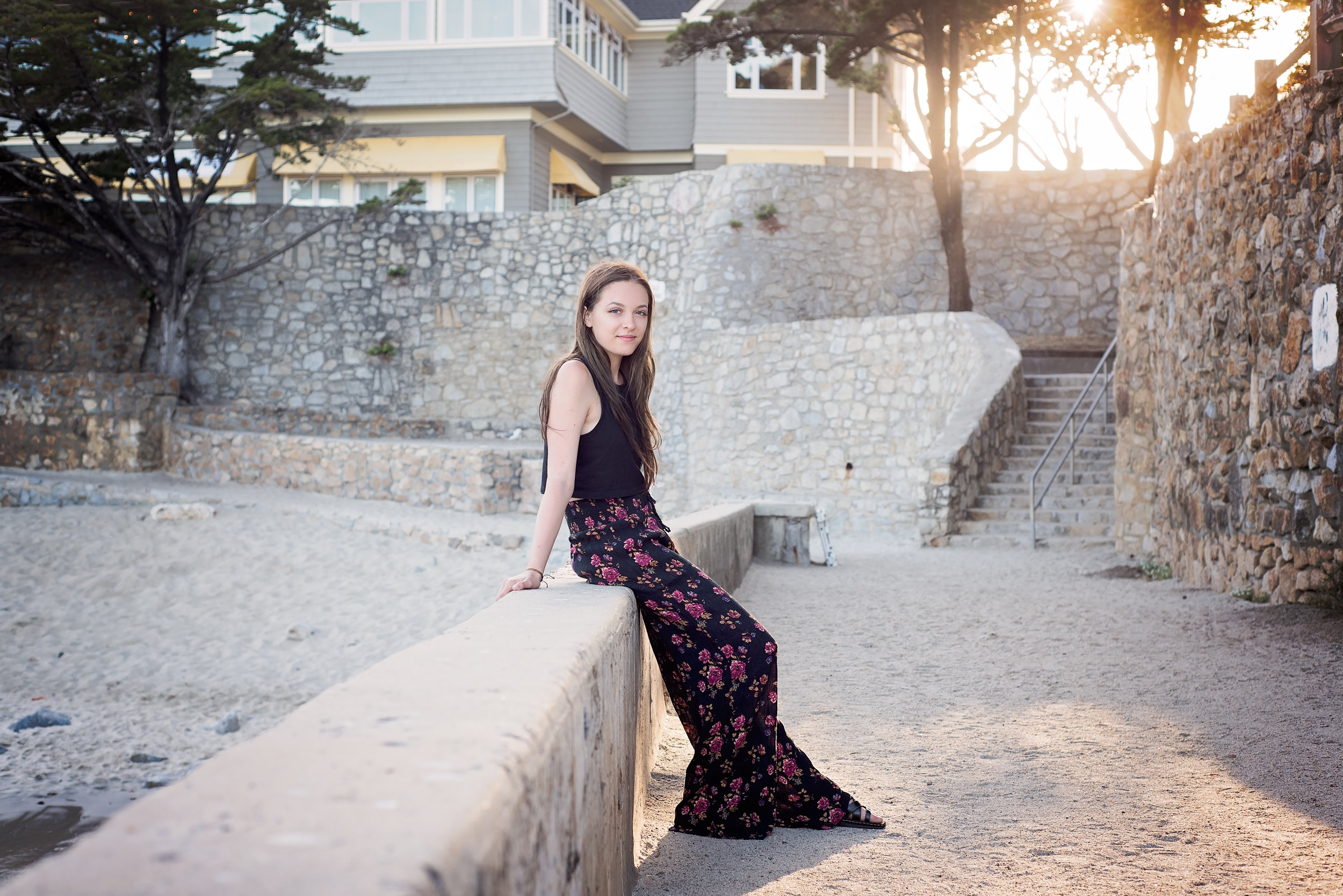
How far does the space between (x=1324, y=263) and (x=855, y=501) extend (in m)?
7.57

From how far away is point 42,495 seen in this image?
15273 millimetres

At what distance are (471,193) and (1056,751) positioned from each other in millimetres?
19275

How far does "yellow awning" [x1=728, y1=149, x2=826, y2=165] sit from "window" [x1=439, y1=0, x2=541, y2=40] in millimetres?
4637

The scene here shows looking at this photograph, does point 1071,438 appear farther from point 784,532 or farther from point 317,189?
point 317,189

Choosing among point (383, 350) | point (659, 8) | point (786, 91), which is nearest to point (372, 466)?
point (383, 350)

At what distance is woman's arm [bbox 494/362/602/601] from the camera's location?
2547 mm

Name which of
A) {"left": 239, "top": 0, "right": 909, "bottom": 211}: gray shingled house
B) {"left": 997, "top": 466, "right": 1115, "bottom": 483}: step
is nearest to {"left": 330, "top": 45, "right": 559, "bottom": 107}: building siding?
{"left": 239, "top": 0, "right": 909, "bottom": 211}: gray shingled house

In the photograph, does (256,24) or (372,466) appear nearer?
(372,466)

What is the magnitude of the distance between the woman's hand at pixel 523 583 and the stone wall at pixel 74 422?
53.9ft

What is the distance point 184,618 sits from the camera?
410 inches

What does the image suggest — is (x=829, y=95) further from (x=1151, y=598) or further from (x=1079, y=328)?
(x=1151, y=598)

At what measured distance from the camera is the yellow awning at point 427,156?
66.9 ft

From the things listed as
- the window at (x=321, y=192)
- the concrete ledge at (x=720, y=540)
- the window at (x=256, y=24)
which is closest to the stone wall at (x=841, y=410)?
the concrete ledge at (x=720, y=540)

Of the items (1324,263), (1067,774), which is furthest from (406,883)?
(1324,263)
